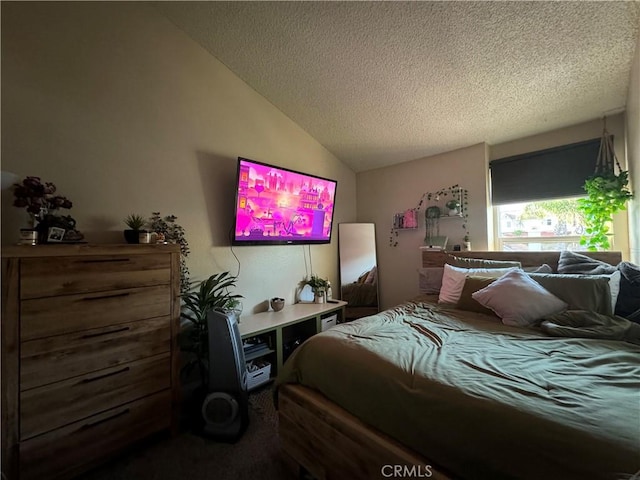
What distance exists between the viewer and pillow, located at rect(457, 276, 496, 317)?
1.88 meters

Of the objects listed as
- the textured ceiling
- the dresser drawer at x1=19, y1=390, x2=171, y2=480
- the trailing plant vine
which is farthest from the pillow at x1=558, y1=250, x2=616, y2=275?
the dresser drawer at x1=19, y1=390, x2=171, y2=480

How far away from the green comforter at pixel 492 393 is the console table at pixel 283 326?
0.75 metres

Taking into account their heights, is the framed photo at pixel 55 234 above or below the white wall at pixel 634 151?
below

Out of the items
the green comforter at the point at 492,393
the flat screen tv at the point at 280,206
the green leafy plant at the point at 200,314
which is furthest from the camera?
the flat screen tv at the point at 280,206

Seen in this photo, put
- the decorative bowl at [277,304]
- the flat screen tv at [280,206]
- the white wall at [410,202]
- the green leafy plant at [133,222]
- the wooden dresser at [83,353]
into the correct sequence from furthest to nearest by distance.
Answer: the white wall at [410,202] < the decorative bowl at [277,304] < the flat screen tv at [280,206] < the green leafy plant at [133,222] < the wooden dresser at [83,353]

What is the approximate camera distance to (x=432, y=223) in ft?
10.1

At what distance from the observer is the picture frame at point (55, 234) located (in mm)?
1347

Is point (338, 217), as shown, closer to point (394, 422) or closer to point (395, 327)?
point (395, 327)

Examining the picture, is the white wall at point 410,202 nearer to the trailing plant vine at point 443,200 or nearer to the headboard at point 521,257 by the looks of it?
the trailing plant vine at point 443,200

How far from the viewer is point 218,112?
232 centimetres

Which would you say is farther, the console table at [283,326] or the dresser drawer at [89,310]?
the console table at [283,326]

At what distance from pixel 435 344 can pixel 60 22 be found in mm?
2929

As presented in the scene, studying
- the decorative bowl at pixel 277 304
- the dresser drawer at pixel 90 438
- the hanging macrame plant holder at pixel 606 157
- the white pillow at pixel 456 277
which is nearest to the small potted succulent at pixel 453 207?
the white pillow at pixel 456 277

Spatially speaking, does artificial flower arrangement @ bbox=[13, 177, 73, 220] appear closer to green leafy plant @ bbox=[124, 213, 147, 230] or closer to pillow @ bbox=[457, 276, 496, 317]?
green leafy plant @ bbox=[124, 213, 147, 230]
